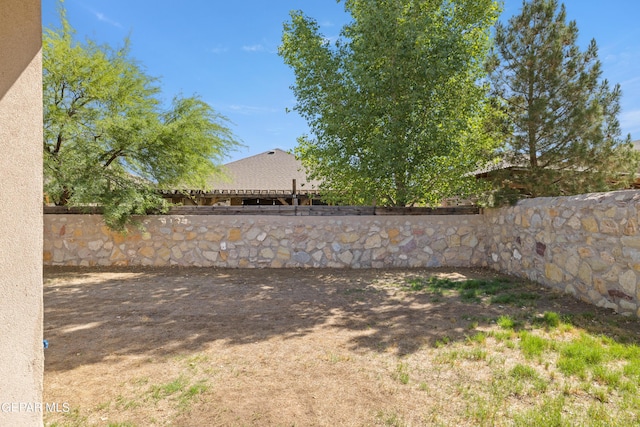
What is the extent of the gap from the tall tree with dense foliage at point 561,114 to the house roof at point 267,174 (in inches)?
417

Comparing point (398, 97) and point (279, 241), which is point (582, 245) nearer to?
point (398, 97)

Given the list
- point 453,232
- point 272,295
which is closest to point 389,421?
point 272,295

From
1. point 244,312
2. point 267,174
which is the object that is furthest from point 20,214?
point 267,174

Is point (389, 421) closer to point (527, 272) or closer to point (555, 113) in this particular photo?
point (527, 272)

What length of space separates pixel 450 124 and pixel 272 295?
5.83 metres

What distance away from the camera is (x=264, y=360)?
3643mm

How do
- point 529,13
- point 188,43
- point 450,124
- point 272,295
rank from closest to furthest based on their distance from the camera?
point 272,295
point 529,13
point 450,124
point 188,43

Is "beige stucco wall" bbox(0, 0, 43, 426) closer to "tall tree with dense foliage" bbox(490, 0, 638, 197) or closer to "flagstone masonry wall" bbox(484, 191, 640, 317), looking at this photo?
"flagstone masonry wall" bbox(484, 191, 640, 317)

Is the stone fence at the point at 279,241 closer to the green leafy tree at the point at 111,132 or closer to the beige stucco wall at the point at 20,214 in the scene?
the green leafy tree at the point at 111,132

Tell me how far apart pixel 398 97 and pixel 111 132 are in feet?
23.5

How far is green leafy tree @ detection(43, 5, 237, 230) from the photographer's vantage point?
8766mm

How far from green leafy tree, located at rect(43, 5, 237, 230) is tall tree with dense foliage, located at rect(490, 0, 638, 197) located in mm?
8103

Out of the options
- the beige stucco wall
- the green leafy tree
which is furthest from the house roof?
the beige stucco wall

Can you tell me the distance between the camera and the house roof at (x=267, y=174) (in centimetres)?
1853
